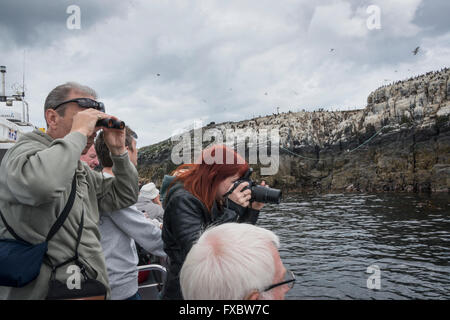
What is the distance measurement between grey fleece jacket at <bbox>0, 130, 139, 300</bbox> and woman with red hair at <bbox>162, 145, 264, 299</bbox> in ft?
2.16

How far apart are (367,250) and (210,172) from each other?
1107cm

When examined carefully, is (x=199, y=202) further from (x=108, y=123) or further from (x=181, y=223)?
(x=108, y=123)

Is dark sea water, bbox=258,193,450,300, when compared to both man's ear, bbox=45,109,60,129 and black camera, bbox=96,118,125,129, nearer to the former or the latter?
black camera, bbox=96,118,125,129

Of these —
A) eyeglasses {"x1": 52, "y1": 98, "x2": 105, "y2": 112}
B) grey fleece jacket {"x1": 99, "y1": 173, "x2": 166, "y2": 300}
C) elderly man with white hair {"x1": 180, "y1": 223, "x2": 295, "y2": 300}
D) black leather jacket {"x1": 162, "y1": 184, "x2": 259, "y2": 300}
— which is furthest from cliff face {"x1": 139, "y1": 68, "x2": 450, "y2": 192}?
eyeglasses {"x1": 52, "y1": 98, "x2": 105, "y2": 112}

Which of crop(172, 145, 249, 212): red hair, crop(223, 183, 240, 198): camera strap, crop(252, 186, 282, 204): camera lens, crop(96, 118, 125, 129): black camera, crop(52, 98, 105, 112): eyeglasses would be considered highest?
crop(52, 98, 105, 112): eyeglasses

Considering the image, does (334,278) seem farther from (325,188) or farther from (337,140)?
(337,140)

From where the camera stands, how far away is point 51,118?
224 cm

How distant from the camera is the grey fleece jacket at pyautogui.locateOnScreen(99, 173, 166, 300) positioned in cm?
274

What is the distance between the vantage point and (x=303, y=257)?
11.5 metres

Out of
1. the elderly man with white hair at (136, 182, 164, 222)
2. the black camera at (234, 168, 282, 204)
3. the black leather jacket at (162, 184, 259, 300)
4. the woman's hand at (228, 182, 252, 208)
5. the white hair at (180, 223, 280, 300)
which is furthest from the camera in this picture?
the elderly man with white hair at (136, 182, 164, 222)

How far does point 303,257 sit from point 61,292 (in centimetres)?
1079

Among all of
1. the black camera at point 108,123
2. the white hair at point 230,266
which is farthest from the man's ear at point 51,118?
the white hair at point 230,266

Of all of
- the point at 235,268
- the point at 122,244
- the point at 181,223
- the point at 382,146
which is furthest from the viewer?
the point at 382,146

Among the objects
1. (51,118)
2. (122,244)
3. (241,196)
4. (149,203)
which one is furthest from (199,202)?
(149,203)
